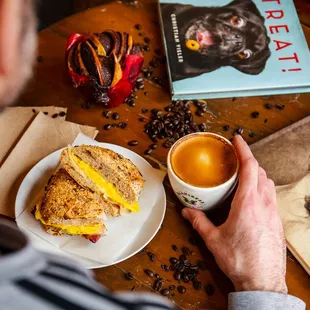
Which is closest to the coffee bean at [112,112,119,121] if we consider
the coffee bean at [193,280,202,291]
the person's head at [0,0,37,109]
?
the coffee bean at [193,280,202,291]

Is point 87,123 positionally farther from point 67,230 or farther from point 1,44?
point 1,44

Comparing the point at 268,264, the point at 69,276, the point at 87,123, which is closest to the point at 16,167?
the point at 87,123

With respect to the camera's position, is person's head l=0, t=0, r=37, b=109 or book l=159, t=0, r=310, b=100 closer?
person's head l=0, t=0, r=37, b=109

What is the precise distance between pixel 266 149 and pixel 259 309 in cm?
39

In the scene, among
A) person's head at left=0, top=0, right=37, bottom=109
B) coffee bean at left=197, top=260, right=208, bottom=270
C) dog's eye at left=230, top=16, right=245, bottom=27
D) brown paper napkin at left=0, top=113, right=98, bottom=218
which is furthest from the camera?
dog's eye at left=230, top=16, right=245, bottom=27

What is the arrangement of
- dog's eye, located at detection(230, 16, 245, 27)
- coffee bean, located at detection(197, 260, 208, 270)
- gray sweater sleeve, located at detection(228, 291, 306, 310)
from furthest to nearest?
dog's eye, located at detection(230, 16, 245, 27) < coffee bean, located at detection(197, 260, 208, 270) < gray sweater sleeve, located at detection(228, 291, 306, 310)

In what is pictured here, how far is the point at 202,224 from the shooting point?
1056 millimetres

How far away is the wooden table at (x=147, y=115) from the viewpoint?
1.03m

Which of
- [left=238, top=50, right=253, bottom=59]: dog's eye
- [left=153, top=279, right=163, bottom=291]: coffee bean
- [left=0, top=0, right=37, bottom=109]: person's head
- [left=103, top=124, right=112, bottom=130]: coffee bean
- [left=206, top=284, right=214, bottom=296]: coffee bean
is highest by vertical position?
[left=0, top=0, right=37, bottom=109]: person's head

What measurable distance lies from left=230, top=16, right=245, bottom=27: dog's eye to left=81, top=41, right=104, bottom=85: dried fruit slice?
41cm

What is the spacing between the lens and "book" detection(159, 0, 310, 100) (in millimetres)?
1278

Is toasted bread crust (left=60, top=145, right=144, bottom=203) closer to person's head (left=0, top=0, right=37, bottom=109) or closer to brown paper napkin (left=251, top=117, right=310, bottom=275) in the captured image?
brown paper napkin (left=251, top=117, right=310, bottom=275)

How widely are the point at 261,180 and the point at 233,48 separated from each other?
0.41 metres

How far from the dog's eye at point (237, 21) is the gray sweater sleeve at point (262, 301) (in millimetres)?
720
